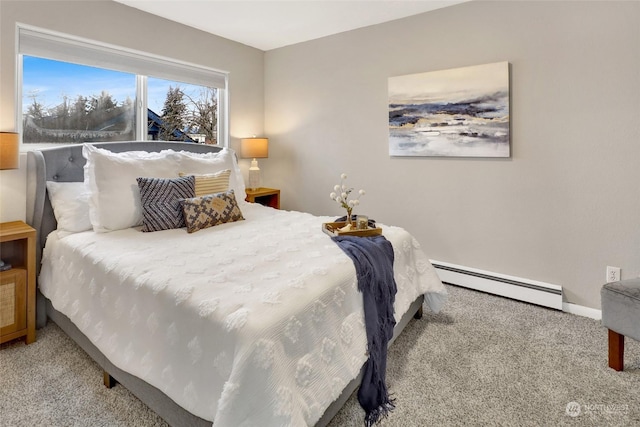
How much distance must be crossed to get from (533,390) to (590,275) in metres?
1.29

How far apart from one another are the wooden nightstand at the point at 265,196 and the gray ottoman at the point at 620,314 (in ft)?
9.96

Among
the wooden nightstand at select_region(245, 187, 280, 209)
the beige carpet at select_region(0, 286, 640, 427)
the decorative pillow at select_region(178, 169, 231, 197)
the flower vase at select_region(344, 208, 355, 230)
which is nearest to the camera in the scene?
the beige carpet at select_region(0, 286, 640, 427)

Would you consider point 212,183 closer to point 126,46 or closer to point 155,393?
point 126,46

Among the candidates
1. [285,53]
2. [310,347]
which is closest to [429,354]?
[310,347]

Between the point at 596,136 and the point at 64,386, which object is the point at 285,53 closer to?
the point at 596,136

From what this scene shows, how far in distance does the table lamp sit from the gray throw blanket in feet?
7.43

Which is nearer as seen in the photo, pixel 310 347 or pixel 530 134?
pixel 310 347

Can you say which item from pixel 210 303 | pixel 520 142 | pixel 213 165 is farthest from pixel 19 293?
pixel 520 142

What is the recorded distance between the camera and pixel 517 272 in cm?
288

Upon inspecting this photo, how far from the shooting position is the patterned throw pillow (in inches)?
90.0

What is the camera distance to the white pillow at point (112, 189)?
2.24m

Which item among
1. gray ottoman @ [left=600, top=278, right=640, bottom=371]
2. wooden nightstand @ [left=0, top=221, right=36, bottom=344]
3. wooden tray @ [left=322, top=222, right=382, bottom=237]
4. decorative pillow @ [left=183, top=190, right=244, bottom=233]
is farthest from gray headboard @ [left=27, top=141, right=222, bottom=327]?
gray ottoman @ [left=600, top=278, right=640, bottom=371]

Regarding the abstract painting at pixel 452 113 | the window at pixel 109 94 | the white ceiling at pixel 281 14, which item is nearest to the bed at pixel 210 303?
the window at pixel 109 94

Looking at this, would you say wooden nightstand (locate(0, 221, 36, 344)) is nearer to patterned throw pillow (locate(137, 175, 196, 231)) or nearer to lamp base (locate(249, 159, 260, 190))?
patterned throw pillow (locate(137, 175, 196, 231))
